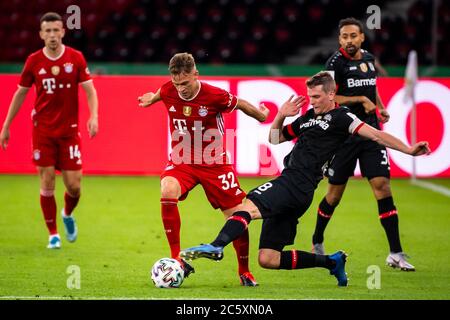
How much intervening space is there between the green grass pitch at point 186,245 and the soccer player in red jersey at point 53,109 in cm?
75

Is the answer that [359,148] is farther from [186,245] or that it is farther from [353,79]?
[186,245]

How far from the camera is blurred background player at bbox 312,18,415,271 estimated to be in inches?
352

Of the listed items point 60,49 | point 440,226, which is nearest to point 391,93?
point 440,226

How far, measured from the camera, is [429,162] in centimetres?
1553

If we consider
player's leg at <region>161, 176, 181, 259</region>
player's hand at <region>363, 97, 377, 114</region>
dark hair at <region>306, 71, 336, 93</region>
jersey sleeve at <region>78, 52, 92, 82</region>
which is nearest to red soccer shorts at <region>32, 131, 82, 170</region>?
jersey sleeve at <region>78, 52, 92, 82</region>

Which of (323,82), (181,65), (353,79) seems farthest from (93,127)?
(323,82)

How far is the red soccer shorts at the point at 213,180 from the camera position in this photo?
8039 millimetres

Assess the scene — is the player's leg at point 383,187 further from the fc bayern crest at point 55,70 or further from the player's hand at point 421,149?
the fc bayern crest at point 55,70

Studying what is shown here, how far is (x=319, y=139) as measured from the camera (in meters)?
7.70

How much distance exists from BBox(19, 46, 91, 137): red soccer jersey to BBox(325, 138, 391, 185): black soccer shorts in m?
2.64

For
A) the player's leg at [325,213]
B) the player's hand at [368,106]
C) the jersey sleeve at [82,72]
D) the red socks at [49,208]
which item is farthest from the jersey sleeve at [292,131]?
the red socks at [49,208]

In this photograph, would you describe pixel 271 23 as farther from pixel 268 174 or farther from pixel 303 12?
pixel 268 174

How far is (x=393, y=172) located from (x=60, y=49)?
7362 mm

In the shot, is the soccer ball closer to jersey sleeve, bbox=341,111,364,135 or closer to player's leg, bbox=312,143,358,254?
jersey sleeve, bbox=341,111,364,135
